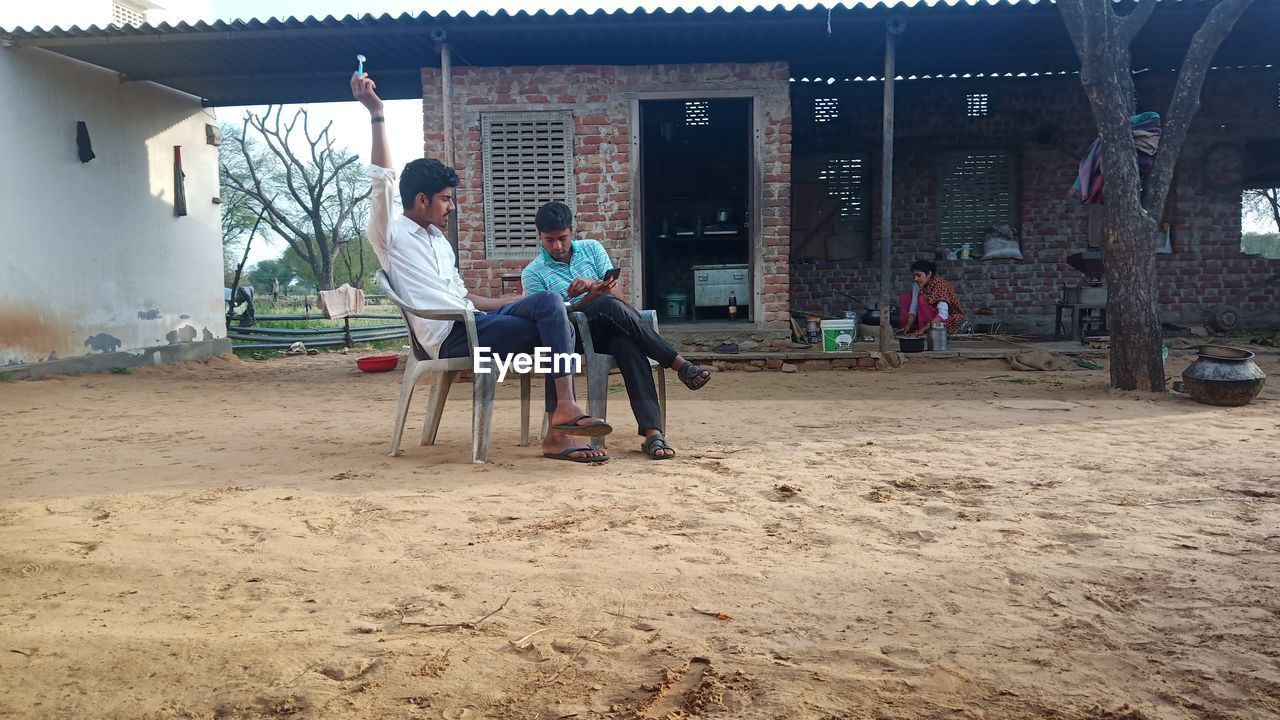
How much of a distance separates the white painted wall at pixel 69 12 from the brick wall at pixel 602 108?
408cm

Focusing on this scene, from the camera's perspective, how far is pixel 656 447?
3768 millimetres

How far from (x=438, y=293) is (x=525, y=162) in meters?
4.61

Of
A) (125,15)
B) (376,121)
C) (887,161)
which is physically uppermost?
(125,15)

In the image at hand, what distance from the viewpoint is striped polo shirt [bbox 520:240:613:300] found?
4363mm

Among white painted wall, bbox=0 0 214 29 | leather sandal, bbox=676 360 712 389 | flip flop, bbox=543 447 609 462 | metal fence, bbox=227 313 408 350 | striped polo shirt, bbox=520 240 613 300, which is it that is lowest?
flip flop, bbox=543 447 609 462

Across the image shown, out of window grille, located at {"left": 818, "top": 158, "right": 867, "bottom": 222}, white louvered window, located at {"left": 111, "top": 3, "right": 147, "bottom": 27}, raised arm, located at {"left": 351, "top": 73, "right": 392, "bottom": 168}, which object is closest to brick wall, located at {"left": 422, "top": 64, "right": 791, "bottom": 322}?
window grille, located at {"left": 818, "top": 158, "right": 867, "bottom": 222}

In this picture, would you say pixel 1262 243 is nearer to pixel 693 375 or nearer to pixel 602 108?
pixel 602 108

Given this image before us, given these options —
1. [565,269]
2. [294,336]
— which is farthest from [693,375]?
[294,336]

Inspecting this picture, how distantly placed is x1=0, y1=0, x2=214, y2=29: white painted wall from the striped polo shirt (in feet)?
25.1

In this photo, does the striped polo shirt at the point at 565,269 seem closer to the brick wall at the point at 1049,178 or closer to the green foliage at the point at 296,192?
the brick wall at the point at 1049,178

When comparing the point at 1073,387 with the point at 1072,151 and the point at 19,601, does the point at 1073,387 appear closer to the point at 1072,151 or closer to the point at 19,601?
the point at 1072,151

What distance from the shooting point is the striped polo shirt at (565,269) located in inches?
172

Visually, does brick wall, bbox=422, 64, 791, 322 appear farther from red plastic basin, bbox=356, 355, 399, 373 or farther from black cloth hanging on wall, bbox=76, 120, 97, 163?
black cloth hanging on wall, bbox=76, 120, 97, 163

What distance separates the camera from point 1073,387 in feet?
20.7
